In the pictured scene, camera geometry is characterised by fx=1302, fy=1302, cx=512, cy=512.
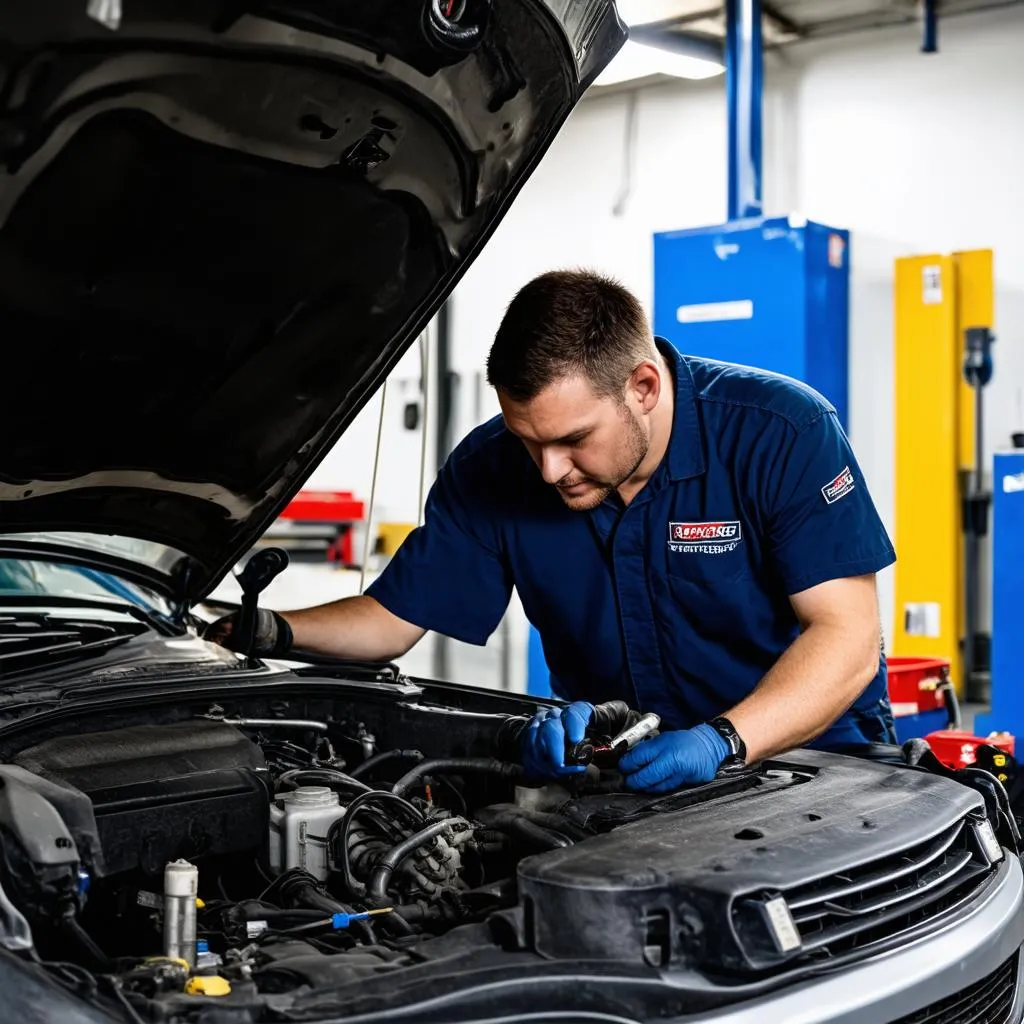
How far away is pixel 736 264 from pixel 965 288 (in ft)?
3.47

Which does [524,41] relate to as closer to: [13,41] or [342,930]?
[13,41]

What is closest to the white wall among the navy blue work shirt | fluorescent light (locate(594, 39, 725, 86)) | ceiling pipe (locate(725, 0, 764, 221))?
fluorescent light (locate(594, 39, 725, 86))

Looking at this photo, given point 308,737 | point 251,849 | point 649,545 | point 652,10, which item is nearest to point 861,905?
point 251,849

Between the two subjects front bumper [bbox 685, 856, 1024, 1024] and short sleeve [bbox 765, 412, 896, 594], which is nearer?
front bumper [bbox 685, 856, 1024, 1024]

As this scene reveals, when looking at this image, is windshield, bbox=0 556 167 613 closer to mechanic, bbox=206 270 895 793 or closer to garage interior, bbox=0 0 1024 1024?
garage interior, bbox=0 0 1024 1024

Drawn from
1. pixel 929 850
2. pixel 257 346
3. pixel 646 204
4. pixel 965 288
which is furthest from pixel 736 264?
pixel 929 850

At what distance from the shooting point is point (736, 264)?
5.62m

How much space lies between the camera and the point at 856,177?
6.29 m

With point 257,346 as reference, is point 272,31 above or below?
above

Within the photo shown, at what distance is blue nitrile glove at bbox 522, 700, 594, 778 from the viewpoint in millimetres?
1798

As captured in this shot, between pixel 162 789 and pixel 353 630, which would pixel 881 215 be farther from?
pixel 162 789

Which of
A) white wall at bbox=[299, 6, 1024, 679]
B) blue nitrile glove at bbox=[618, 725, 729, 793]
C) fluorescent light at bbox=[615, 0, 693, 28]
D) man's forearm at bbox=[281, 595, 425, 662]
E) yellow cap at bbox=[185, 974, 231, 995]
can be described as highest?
fluorescent light at bbox=[615, 0, 693, 28]

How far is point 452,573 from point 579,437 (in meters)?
0.58

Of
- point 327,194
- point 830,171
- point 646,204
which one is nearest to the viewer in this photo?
point 327,194
